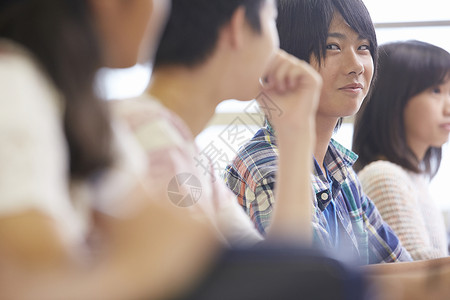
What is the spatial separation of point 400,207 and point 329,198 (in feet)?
1.58

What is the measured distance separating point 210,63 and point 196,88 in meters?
0.04

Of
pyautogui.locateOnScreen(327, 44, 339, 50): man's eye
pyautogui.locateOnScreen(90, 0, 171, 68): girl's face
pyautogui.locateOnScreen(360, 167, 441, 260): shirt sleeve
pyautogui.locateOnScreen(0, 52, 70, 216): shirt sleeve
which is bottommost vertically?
pyautogui.locateOnScreen(360, 167, 441, 260): shirt sleeve

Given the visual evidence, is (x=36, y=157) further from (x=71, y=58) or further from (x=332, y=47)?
(x=332, y=47)

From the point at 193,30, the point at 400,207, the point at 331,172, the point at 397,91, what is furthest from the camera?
the point at 397,91

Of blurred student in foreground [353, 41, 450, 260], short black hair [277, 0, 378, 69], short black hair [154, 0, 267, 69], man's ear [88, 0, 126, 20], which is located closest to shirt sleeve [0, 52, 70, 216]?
man's ear [88, 0, 126, 20]

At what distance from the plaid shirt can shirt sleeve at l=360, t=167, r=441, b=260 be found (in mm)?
150

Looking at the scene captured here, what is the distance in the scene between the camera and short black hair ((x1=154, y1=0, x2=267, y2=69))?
887 mm

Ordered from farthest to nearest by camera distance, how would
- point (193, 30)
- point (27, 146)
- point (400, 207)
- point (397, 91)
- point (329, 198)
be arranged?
point (397, 91) < point (400, 207) < point (329, 198) < point (193, 30) < point (27, 146)

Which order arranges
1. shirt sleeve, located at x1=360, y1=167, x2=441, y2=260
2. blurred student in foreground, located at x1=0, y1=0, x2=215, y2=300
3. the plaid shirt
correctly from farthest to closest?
shirt sleeve, located at x1=360, y1=167, x2=441, y2=260
the plaid shirt
blurred student in foreground, located at x1=0, y1=0, x2=215, y2=300

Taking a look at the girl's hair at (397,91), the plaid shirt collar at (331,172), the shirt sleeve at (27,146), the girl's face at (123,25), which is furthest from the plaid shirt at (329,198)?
the shirt sleeve at (27,146)

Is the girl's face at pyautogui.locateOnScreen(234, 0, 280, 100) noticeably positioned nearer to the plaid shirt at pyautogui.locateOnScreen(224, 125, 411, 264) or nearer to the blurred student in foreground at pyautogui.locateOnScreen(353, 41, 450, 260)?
the plaid shirt at pyautogui.locateOnScreen(224, 125, 411, 264)

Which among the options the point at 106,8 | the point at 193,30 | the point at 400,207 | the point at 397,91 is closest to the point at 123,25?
the point at 106,8

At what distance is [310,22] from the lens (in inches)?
55.1

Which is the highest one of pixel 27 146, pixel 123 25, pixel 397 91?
pixel 397 91
